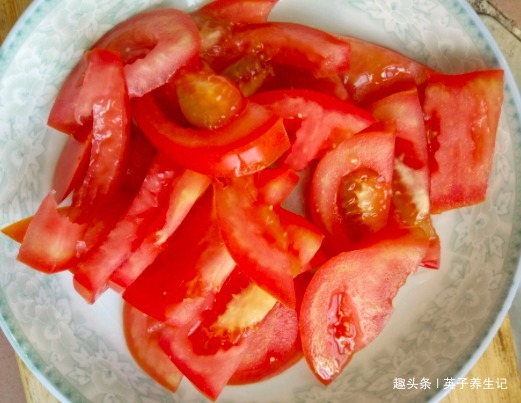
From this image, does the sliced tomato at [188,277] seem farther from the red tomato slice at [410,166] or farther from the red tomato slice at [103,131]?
the red tomato slice at [410,166]

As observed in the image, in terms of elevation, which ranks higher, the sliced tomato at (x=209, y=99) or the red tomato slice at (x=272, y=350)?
the sliced tomato at (x=209, y=99)

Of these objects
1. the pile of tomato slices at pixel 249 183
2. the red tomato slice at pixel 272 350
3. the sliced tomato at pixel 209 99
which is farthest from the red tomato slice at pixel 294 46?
the red tomato slice at pixel 272 350

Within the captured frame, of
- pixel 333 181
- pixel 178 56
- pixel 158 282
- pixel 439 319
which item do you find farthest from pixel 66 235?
pixel 439 319

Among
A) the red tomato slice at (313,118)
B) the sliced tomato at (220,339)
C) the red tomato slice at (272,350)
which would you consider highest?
the red tomato slice at (313,118)

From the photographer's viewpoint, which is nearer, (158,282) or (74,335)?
(158,282)

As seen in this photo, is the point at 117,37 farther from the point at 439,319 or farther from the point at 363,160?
the point at 439,319

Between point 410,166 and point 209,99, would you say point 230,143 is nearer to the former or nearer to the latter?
point 209,99

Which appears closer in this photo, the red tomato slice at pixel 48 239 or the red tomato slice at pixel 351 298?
the red tomato slice at pixel 48 239
